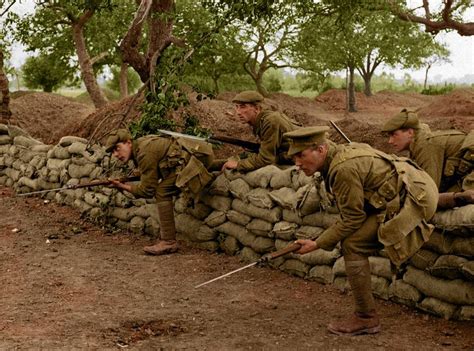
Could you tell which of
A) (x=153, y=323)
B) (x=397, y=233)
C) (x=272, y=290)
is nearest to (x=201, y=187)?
(x=272, y=290)

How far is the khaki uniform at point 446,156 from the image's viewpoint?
470cm

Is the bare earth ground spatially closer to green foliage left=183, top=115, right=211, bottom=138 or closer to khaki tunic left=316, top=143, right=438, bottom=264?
khaki tunic left=316, top=143, right=438, bottom=264

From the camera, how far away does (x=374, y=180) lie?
4.02m

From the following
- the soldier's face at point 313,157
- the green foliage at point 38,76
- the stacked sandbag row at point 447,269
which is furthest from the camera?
the green foliage at point 38,76

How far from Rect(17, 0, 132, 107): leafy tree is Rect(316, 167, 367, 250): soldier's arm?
9567mm

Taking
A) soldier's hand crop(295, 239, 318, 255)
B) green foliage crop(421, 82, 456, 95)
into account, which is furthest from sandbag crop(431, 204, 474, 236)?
green foliage crop(421, 82, 456, 95)

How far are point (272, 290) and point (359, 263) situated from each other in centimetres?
132

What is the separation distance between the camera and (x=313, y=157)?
161 inches

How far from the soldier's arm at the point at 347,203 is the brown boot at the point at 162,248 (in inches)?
107

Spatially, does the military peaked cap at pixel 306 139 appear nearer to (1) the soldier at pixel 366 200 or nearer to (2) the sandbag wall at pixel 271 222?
(1) the soldier at pixel 366 200

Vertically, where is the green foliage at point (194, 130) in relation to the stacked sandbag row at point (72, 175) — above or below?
above

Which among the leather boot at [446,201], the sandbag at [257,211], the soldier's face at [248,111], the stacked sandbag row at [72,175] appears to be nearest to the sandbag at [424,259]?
the leather boot at [446,201]

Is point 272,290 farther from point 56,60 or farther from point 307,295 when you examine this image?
point 56,60

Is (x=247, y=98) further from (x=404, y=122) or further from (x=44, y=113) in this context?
(x=44, y=113)
